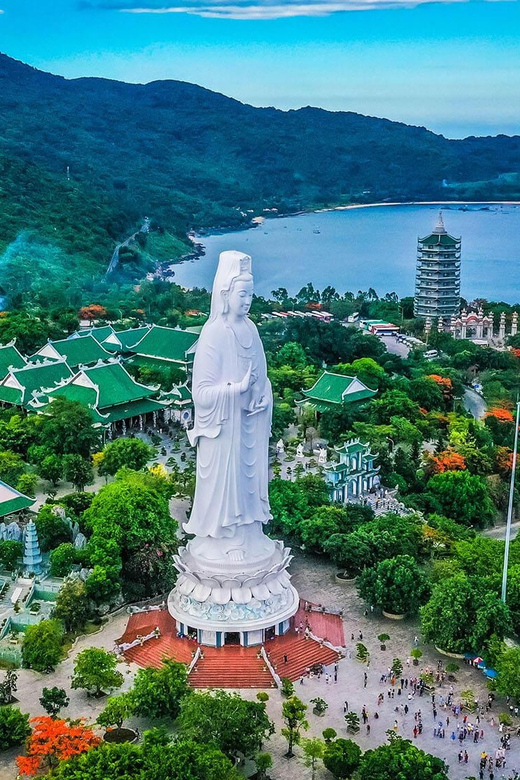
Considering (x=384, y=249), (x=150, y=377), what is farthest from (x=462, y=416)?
(x=384, y=249)

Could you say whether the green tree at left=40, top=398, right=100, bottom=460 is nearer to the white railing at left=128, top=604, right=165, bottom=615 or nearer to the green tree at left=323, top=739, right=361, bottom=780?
the white railing at left=128, top=604, right=165, bottom=615

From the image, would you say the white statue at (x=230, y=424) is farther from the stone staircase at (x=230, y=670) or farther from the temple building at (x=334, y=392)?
the temple building at (x=334, y=392)

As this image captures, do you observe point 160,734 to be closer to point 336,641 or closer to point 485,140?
point 336,641

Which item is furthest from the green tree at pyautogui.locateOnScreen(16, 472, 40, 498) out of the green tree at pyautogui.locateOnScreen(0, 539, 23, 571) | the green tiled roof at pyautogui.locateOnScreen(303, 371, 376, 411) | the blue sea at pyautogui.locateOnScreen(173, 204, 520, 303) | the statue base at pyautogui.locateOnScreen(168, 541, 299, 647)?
the blue sea at pyautogui.locateOnScreen(173, 204, 520, 303)

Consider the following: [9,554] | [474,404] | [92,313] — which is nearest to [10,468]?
[9,554]

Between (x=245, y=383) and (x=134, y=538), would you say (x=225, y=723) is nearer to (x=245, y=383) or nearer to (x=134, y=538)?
(x=245, y=383)

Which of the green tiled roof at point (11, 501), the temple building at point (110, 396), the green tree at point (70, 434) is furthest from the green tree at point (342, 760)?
the temple building at point (110, 396)
